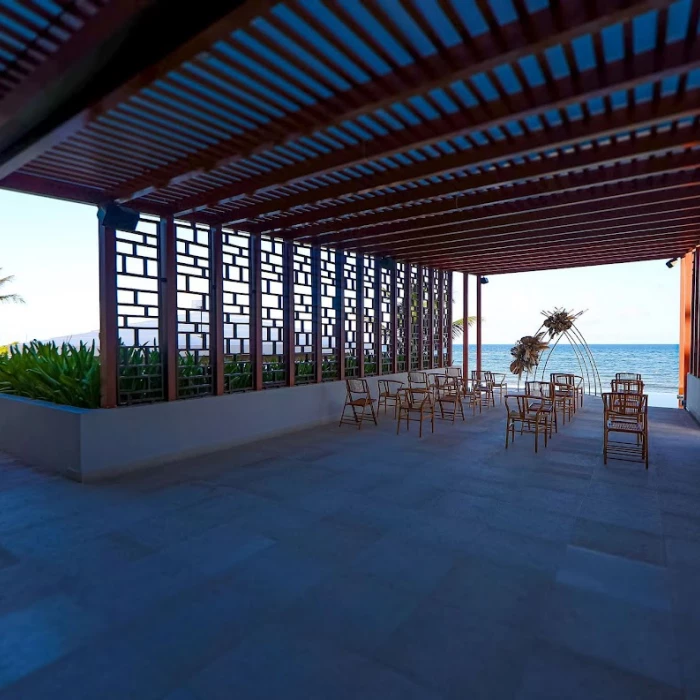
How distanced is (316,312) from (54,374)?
13.1 ft

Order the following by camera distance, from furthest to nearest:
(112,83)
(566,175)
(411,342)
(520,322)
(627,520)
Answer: (520,322), (411,342), (566,175), (627,520), (112,83)

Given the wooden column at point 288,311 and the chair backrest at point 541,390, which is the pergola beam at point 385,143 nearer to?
the wooden column at point 288,311

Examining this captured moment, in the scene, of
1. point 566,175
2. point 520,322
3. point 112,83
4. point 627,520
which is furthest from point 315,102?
point 520,322

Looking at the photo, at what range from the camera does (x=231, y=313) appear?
21.2 ft

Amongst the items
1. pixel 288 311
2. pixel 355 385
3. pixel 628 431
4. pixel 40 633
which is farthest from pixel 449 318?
pixel 40 633

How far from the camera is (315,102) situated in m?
3.34

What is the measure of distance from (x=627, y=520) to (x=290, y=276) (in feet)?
18.4

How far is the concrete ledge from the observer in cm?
475

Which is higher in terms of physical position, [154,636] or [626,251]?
[626,251]

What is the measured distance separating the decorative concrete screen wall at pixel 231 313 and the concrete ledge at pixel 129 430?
0.25m

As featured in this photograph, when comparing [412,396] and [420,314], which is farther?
[420,314]

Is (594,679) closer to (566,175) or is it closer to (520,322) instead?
(566,175)

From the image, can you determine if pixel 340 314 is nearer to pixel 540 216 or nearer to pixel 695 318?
pixel 540 216

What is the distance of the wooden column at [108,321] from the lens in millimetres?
5035
